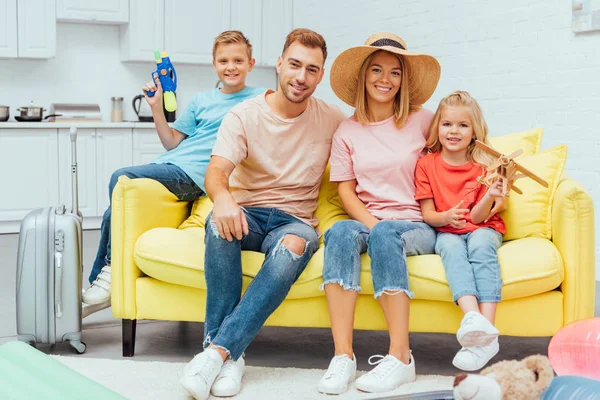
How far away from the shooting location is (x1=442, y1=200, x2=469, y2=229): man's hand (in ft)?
8.46

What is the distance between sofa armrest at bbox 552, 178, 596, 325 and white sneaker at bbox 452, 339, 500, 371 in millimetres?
A: 338

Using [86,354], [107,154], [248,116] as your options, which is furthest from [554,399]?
[107,154]

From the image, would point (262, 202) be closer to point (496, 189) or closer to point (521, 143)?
point (496, 189)

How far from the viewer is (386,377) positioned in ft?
7.93

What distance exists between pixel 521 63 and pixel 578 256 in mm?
2213

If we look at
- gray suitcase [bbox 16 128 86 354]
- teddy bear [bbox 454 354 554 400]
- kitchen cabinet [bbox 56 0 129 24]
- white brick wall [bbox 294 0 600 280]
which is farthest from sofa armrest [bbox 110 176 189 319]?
kitchen cabinet [bbox 56 0 129 24]

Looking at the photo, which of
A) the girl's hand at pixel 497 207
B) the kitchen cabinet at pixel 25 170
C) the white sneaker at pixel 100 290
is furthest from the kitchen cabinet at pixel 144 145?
the girl's hand at pixel 497 207

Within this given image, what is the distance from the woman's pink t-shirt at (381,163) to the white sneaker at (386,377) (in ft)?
1.64

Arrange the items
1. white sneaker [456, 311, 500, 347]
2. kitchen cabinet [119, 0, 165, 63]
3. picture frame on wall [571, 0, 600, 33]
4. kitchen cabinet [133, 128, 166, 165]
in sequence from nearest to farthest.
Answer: white sneaker [456, 311, 500, 347], picture frame on wall [571, 0, 600, 33], kitchen cabinet [133, 128, 166, 165], kitchen cabinet [119, 0, 165, 63]

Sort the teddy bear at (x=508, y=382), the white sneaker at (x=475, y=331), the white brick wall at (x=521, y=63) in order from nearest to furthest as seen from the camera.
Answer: the teddy bear at (x=508, y=382) < the white sneaker at (x=475, y=331) < the white brick wall at (x=521, y=63)

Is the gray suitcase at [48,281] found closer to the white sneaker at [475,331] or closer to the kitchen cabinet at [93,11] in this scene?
the white sneaker at [475,331]

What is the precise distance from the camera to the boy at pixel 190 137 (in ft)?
10.1

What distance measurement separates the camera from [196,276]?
259 centimetres

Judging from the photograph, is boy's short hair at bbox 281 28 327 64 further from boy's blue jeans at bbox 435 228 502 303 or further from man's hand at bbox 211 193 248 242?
boy's blue jeans at bbox 435 228 502 303
